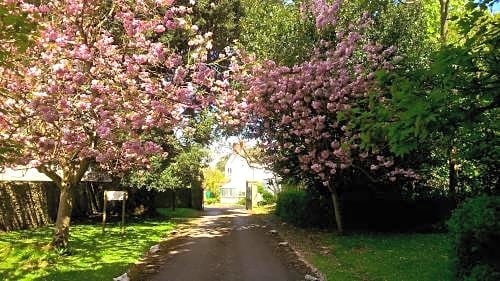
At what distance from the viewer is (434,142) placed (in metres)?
12.0

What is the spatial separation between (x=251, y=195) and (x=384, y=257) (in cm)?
3469

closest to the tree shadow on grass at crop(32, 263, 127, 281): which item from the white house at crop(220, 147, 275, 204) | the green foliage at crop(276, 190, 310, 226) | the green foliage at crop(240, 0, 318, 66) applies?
the green foliage at crop(240, 0, 318, 66)

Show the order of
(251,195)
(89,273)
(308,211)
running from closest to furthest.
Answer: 1. (89,273)
2. (308,211)
3. (251,195)

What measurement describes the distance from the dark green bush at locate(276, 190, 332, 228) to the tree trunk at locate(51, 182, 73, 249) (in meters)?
11.0

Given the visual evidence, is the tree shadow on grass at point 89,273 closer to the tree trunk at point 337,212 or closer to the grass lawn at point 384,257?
the grass lawn at point 384,257

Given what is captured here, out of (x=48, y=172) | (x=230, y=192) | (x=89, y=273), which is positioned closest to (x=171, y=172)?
(x=48, y=172)

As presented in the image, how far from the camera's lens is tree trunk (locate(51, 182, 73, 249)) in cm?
1380

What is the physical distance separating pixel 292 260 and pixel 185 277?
11.9ft

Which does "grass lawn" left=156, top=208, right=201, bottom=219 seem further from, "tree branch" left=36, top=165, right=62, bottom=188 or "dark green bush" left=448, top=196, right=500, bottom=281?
"dark green bush" left=448, top=196, right=500, bottom=281

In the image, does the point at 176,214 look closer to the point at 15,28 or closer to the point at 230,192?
the point at 15,28

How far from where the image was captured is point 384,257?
13.0 m

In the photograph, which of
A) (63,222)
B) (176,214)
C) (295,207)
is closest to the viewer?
(63,222)

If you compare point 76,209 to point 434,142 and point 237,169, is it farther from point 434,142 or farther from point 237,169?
point 237,169

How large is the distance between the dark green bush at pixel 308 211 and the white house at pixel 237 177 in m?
49.2
